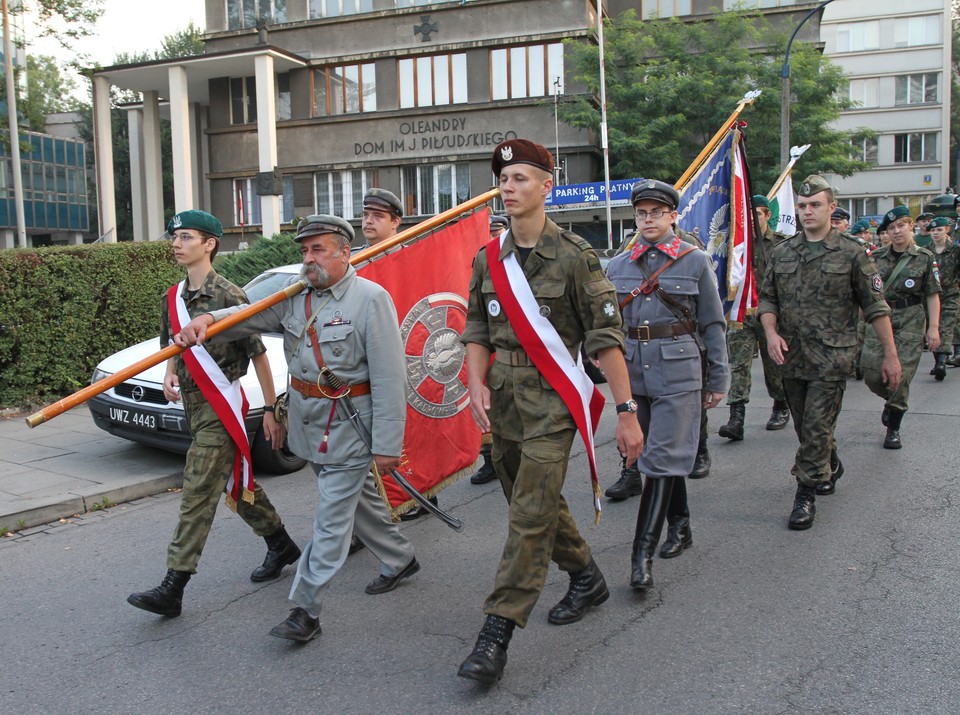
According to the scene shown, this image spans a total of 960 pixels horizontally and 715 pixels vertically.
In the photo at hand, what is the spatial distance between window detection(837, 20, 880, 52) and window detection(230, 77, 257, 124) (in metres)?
35.6

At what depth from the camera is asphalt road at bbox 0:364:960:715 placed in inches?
139

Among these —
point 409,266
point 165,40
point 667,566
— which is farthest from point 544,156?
point 165,40

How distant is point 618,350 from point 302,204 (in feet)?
95.4

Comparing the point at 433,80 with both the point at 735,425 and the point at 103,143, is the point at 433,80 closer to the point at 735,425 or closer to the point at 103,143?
the point at 103,143

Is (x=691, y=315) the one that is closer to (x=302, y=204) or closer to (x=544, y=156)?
(x=544, y=156)

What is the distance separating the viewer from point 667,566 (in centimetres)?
497

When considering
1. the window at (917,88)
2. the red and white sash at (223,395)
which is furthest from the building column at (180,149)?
the window at (917,88)

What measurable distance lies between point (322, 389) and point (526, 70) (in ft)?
87.2

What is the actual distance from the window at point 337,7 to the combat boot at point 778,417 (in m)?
25.7

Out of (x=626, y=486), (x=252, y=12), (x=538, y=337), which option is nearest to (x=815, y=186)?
(x=626, y=486)

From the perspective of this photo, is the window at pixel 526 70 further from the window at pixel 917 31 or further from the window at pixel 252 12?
the window at pixel 917 31

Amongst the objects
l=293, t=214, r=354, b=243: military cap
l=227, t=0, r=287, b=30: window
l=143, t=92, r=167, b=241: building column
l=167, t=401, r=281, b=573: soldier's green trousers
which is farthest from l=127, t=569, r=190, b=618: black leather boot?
l=227, t=0, r=287, b=30: window

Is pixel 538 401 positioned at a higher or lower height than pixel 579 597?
higher

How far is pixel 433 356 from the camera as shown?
5.30 metres
